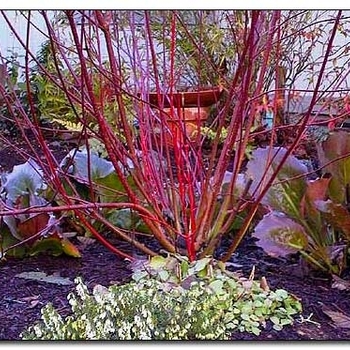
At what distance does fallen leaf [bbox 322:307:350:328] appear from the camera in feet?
5.81

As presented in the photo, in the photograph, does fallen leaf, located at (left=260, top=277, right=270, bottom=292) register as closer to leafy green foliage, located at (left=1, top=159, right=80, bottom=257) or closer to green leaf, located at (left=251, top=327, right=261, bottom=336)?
green leaf, located at (left=251, top=327, right=261, bottom=336)

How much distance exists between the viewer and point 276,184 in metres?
1.94

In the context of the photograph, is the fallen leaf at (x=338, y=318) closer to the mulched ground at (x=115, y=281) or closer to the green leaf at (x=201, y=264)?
the mulched ground at (x=115, y=281)

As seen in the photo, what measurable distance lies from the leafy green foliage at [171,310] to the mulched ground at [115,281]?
0.04m

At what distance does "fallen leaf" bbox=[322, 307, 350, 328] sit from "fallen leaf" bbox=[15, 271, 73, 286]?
2.18 ft

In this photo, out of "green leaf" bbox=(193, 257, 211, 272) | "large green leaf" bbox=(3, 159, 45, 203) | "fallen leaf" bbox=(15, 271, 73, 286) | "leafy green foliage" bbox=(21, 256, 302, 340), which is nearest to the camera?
"leafy green foliage" bbox=(21, 256, 302, 340)

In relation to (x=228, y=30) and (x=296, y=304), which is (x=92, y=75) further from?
(x=296, y=304)

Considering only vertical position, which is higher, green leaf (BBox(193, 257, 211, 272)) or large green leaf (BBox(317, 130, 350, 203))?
large green leaf (BBox(317, 130, 350, 203))

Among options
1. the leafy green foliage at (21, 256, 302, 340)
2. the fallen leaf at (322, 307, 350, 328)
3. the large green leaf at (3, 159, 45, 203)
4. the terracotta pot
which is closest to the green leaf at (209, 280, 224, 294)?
the leafy green foliage at (21, 256, 302, 340)

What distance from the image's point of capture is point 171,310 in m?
1.71

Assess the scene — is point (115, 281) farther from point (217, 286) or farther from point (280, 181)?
point (280, 181)

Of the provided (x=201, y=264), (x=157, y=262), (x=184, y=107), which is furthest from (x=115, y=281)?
(x=184, y=107)

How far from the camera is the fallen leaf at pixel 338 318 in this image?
1.77 meters

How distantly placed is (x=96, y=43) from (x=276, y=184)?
1.95 ft
